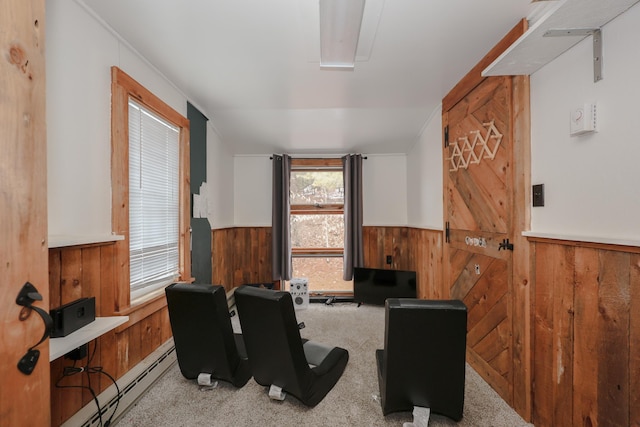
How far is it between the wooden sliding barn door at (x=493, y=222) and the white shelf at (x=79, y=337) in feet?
7.77

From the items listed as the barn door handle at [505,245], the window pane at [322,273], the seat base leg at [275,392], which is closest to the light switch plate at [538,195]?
the barn door handle at [505,245]

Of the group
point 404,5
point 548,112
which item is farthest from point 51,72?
point 548,112

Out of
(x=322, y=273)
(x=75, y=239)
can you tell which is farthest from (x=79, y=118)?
(x=322, y=273)

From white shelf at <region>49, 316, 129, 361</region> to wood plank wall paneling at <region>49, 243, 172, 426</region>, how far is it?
0.66ft

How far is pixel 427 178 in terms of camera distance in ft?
10.9

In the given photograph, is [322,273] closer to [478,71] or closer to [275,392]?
[275,392]

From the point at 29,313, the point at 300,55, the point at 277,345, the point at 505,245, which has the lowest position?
the point at 277,345

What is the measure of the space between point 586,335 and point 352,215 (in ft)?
9.83

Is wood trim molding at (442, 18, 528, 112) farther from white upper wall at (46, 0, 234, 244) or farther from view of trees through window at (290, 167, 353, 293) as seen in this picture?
white upper wall at (46, 0, 234, 244)

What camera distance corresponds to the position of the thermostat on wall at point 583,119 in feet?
4.13

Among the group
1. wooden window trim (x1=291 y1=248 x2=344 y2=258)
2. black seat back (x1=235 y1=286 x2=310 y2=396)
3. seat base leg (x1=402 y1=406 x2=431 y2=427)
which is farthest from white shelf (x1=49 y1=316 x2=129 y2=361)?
wooden window trim (x1=291 y1=248 x2=344 y2=258)

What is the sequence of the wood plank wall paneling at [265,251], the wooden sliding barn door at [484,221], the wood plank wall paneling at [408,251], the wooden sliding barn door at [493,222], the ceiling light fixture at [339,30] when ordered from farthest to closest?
1. the wood plank wall paneling at [265,251]
2. the wood plank wall paneling at [408,251]
3. the wooden sliding barn door at [484,221]
4. the wooden sliding barn door at [493,222]
5. the ceiling light fixture at [339,30]

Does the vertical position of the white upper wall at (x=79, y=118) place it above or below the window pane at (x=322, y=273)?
above

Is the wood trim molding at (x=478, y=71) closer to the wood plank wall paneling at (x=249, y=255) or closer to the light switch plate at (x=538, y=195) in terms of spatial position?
the light switch plate at (x=538, y=195)
